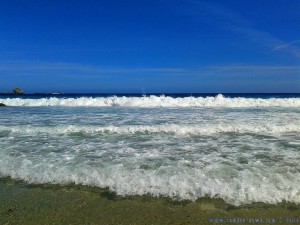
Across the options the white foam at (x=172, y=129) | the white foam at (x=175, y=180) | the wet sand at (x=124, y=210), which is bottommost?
the wet sand at (x=124, y=210)

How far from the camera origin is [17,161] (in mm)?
5910

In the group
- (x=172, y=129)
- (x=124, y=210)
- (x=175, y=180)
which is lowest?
(x=124, y=210)

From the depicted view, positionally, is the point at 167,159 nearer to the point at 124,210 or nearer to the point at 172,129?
the point at 124,210

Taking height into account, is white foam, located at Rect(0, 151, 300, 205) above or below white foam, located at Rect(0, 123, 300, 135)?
below

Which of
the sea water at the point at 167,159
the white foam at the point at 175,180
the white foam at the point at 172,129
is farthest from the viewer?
the white foam at the point at 172,129

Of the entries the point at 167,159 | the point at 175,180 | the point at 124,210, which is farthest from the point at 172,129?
the point at 124,210

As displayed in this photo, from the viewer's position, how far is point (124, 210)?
3770mm

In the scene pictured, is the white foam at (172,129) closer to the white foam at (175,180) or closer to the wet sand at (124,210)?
the white foam at (175,180)

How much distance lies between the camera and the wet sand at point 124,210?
3.49 metres

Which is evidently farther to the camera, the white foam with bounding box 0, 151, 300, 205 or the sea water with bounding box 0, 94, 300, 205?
the sea water with bounding box 0, 94, 300, 205

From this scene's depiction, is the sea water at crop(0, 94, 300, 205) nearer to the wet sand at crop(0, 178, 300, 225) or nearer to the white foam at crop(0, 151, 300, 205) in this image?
the white foam at crop(0, 151, 300, 205)

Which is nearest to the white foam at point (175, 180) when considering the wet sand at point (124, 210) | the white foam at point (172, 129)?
the wet sand at point (124, 210)

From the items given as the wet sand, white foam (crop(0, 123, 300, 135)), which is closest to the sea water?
white foam (crop(0, 123, 300, 135))

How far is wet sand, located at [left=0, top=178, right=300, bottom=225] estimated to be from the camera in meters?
3.49
